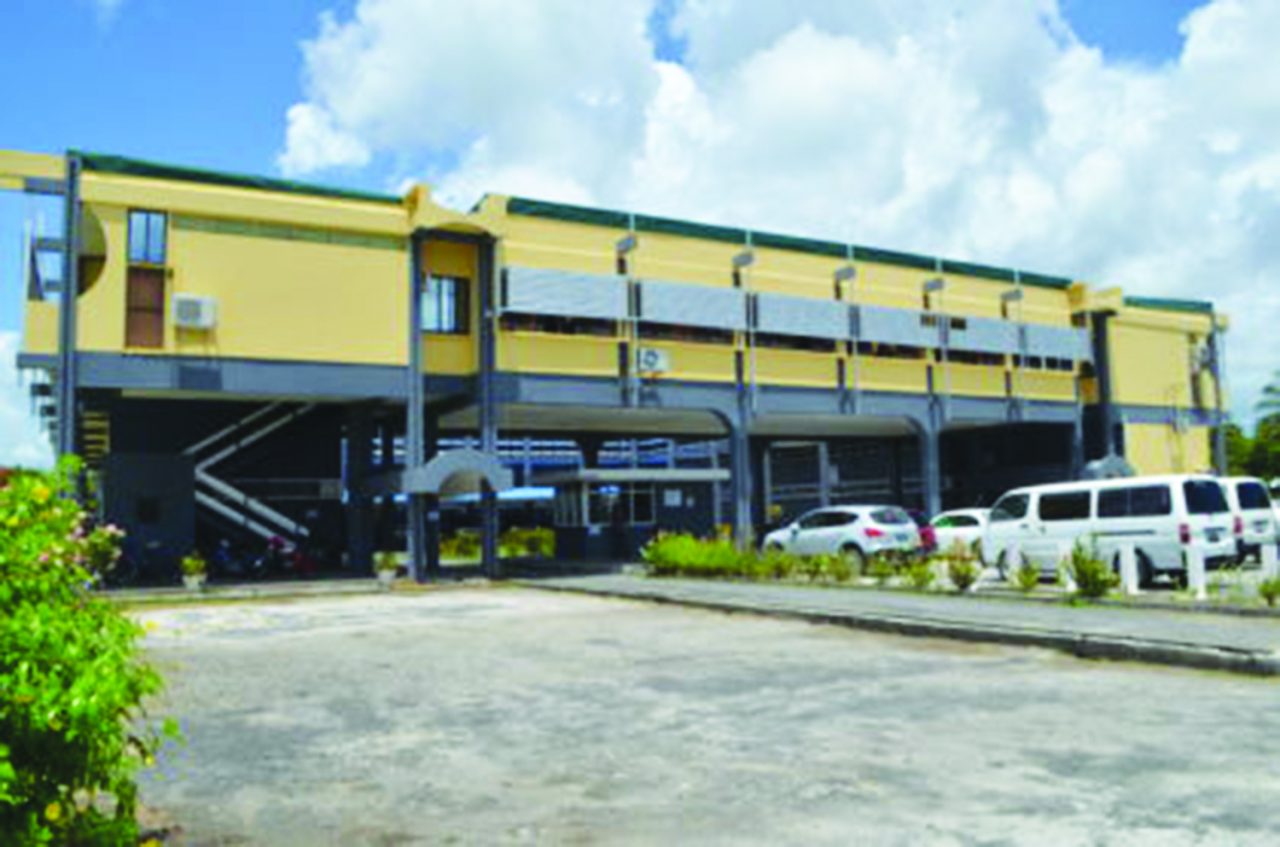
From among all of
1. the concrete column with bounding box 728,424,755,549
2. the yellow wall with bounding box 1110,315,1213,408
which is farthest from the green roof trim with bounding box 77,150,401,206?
the yellow wall with bounding box 1110,315,1213,408

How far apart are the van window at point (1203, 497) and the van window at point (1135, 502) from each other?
31 centimetres

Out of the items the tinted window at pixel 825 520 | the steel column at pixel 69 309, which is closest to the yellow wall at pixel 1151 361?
the tinted window at pixel 825 520

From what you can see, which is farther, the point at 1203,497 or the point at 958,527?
the point at 958,527

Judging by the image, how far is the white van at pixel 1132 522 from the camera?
17.0m

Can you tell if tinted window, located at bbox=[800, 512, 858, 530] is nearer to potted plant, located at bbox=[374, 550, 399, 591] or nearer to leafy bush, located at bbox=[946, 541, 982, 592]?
leafy bush, located at bbox=[946, 541, 982, 592]

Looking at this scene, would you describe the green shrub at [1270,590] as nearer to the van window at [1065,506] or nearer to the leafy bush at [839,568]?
the van window at [1065,506]

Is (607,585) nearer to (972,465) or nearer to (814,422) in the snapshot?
(814,422)

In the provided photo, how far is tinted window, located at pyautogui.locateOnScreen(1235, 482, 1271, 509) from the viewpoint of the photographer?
17.8 metres

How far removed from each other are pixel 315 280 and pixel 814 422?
19.6 meters

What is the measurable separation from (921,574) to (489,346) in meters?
13.3

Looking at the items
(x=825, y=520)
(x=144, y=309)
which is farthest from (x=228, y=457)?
(x=825, y=520)

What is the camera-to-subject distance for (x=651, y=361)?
29.0m

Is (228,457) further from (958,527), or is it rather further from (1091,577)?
(1091,577)

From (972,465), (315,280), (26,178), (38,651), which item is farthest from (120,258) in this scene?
(972,465)
